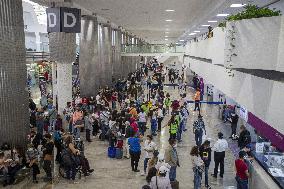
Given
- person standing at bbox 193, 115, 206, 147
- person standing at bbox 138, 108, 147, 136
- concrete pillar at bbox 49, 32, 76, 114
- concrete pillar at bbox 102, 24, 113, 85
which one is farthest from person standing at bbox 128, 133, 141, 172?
concrete pillar at bbox 102, 24, 113, 85

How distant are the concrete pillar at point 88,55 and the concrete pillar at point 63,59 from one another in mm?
6236

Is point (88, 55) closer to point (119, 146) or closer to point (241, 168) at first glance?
point (119, 146)

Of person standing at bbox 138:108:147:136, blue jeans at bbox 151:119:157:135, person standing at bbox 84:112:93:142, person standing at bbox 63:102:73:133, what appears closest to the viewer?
person standing at bbox 84:112:93:142

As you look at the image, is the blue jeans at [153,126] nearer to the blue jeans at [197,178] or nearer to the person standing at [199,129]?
the person standing at [199,129]

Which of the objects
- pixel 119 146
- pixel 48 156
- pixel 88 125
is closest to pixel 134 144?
pixel 119 146

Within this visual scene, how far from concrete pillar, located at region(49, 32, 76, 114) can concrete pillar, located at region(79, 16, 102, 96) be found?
6.24m

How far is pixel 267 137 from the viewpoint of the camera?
1293cm

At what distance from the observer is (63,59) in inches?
675

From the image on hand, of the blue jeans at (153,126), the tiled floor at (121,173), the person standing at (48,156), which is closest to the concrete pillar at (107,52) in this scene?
the blue jeans at (153,126)

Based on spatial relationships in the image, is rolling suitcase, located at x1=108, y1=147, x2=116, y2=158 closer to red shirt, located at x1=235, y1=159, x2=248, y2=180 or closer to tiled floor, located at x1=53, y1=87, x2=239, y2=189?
tiled floor, located at x1=53, y1=87, x2=239, y2=189

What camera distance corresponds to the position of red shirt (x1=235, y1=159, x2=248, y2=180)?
29.9 ft

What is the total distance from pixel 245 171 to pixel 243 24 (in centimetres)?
385

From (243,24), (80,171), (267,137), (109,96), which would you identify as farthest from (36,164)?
(109,96)

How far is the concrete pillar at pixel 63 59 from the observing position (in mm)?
16703
